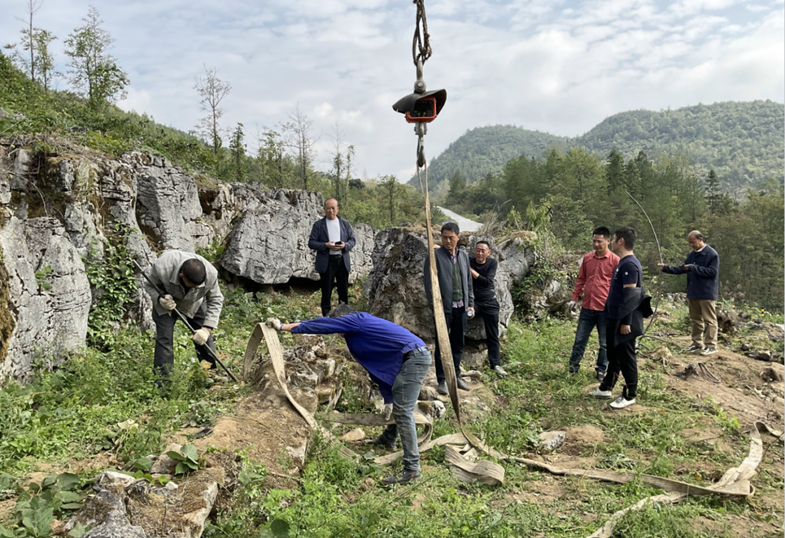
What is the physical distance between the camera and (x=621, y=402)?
5371mm

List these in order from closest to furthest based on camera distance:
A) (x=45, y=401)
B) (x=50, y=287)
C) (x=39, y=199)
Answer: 1. (x=45, y=401)
2. (x=50, y=287)
3. (x=39, y=199)

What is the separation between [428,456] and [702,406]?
11.9 ft

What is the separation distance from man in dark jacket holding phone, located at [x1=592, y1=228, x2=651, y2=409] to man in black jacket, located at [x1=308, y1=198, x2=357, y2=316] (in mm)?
3793

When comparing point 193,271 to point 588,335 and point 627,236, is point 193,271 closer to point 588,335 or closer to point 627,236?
point 627,236

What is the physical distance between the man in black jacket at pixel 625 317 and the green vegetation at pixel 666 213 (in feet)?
70.6

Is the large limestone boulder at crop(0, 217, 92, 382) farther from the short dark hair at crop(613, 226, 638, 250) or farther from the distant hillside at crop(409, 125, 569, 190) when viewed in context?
the distant hillside at crop(409, 125, 569, 190)

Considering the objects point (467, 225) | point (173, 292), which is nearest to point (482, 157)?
point (467, 225)

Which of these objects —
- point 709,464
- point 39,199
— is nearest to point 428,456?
point 709,464

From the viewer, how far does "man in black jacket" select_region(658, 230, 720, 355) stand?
24.3 ft

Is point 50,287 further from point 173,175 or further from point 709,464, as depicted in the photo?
point 709,464

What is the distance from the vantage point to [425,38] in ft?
11.3

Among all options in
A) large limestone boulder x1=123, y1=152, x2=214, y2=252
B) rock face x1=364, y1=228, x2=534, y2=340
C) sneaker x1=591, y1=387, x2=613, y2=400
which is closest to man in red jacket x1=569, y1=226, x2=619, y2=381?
sneaker x1=591, y1=387, x2=613, y2=400

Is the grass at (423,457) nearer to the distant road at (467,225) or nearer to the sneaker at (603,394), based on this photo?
the sneaker at (603,394)

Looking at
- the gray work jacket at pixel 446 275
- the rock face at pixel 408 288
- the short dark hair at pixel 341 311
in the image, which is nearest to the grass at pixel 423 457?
the gray work jacket at pixel 446 275
